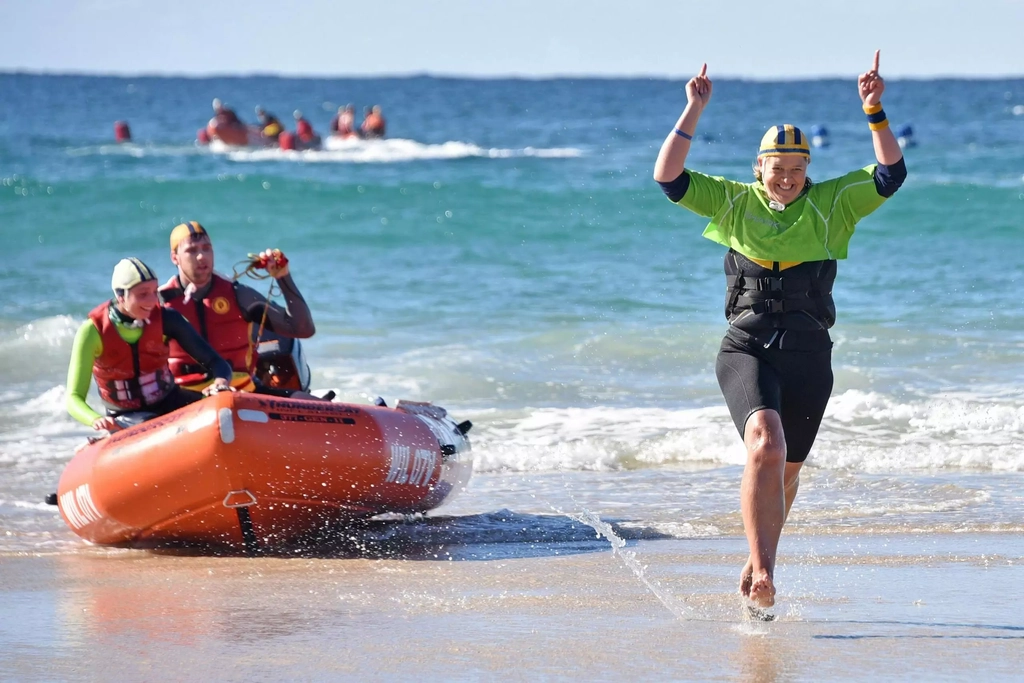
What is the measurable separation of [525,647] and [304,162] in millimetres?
28774

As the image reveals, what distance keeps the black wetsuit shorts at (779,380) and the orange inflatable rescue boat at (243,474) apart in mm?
1853

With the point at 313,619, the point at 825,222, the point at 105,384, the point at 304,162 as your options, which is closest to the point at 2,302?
the point at 105,384

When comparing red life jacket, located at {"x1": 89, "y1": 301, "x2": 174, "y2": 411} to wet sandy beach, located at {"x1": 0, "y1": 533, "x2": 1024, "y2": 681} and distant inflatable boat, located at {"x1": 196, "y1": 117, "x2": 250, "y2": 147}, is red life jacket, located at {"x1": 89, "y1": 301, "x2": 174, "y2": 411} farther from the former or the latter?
distant inflatable boat, located at {"x1": 196, "y1": 117, "x2": 250, "y2": 147}

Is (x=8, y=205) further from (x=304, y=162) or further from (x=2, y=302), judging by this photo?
(x=304, y=162)

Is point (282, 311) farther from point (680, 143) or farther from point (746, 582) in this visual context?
point (746, 582)

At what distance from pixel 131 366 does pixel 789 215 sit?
3035mm

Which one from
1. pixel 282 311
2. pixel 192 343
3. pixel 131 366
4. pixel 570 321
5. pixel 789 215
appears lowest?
pixel 570 321

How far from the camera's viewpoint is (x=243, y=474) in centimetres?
536

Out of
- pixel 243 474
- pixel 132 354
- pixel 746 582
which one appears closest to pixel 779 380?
pixel 746 582

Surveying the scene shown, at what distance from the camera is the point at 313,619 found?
4.51m

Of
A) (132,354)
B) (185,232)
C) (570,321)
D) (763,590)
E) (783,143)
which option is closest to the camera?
(763,590)

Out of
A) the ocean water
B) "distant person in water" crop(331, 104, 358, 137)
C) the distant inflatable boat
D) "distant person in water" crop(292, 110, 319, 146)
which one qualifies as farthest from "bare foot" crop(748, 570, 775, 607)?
"distant person in water" crop(331, 104, 358, 137)

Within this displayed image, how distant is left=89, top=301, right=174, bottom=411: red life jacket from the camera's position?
582 cm

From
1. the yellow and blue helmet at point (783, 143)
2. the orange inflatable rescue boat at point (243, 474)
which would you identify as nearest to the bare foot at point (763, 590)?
the yellow and blue helmet at point (783, 143)
